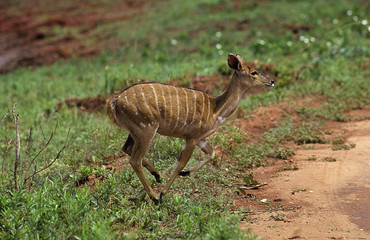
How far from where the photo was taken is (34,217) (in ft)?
17.2

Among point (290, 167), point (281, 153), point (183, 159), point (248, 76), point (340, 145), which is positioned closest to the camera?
point (183, 159)

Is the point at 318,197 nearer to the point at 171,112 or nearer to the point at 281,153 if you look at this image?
the point at 281,153

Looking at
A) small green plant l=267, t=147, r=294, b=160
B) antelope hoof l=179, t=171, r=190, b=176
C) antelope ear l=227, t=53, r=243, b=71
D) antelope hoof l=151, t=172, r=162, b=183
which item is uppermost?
antelope ear l=227, t=53, r=243, b=71

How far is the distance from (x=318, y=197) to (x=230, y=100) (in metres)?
1.65

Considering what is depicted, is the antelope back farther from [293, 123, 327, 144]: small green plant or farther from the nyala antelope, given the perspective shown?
[293, 123, 327, 144]: small green plant

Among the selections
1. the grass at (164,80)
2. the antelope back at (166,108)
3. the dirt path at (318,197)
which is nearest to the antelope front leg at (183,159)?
the antelope back at (166,108)

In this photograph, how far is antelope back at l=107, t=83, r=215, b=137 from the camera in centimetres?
604

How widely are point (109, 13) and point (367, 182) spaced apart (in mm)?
15850

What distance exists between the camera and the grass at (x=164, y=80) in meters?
5.46

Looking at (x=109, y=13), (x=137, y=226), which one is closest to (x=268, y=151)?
(x=137, y=226)

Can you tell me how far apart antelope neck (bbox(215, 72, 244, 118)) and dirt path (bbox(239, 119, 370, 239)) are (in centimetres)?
110

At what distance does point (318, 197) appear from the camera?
6.29m

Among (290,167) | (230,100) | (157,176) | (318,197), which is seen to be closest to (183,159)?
(157,176)

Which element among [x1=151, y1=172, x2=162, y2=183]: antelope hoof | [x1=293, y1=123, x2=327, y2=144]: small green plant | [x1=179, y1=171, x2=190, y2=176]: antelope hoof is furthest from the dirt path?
[x1=151, y1=172, x2=162, y2=183]: antelope hoof
